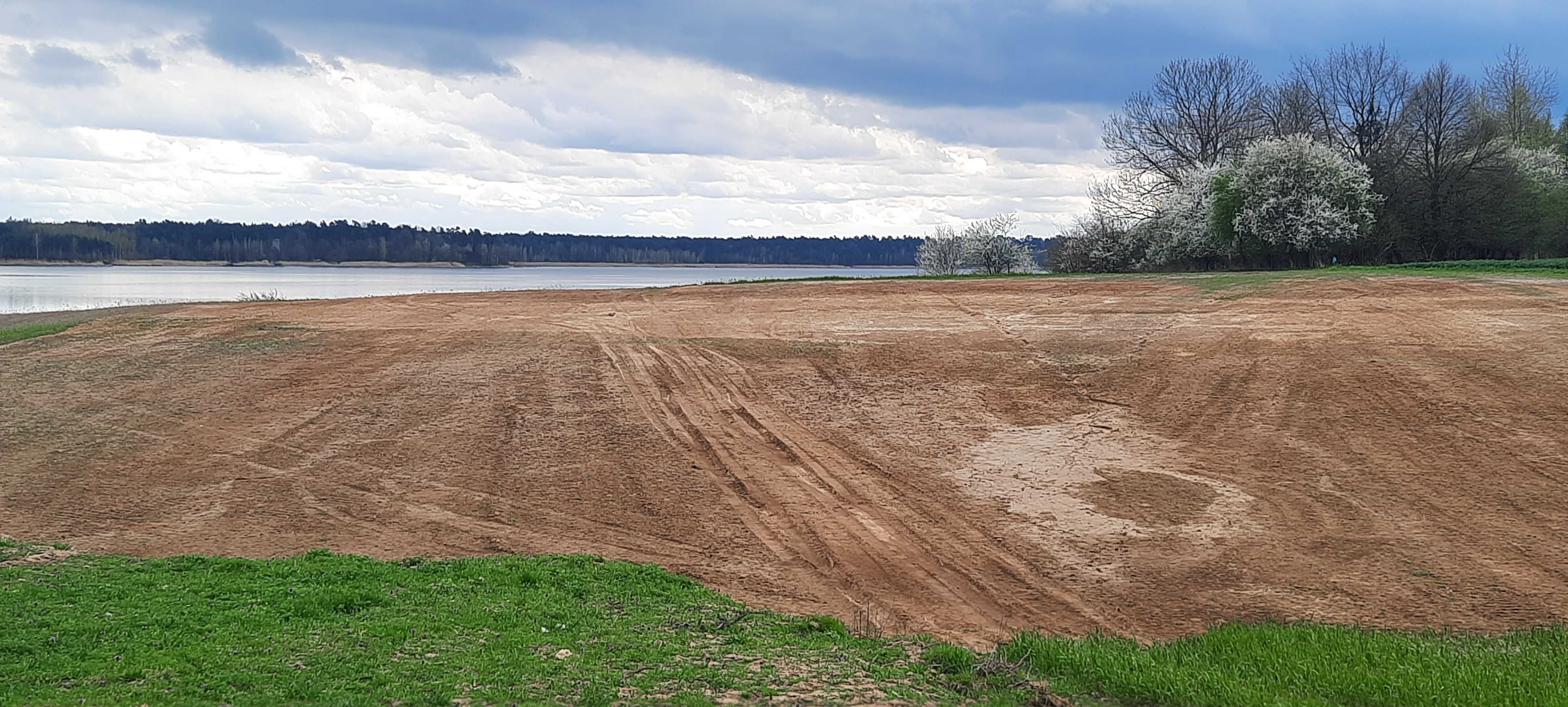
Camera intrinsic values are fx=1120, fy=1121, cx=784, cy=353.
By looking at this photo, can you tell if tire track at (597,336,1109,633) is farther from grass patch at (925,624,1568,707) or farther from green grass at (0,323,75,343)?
green grass at (0,323,75,343)

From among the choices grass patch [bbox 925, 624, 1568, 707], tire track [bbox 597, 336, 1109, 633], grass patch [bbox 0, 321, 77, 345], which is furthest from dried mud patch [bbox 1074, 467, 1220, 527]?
grass patch [bbox 0, 321, 77, 345]

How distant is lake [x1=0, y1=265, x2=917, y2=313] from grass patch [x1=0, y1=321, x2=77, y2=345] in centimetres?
467

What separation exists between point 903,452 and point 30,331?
1869cm

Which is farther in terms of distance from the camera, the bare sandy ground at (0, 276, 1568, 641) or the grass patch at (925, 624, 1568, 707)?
the bare sandy ground at (0, 276, 1568, 641)

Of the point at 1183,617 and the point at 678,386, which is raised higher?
the point at 678,386

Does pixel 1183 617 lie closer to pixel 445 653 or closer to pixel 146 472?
pixel 445 653

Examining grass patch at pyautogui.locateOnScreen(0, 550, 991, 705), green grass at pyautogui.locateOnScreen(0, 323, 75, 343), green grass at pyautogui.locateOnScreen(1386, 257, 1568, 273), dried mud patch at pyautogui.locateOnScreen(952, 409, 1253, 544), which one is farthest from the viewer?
green grass at pyautogui.locateOnScreen(1386, 257, 1568, 273)

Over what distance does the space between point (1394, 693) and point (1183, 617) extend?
2961 millimetres

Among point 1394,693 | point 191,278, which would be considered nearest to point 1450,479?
point 1394,693

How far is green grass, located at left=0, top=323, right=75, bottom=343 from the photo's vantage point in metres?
21.7

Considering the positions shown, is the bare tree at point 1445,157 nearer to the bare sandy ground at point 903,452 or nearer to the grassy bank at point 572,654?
the bare sandy ground at point 903,452

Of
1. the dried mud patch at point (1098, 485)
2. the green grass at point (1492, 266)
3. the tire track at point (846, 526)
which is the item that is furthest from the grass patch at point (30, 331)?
the green grass at point (1492, 266)

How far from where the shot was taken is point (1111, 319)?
846 inches

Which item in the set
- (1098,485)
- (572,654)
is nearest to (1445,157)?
(1098,485)
